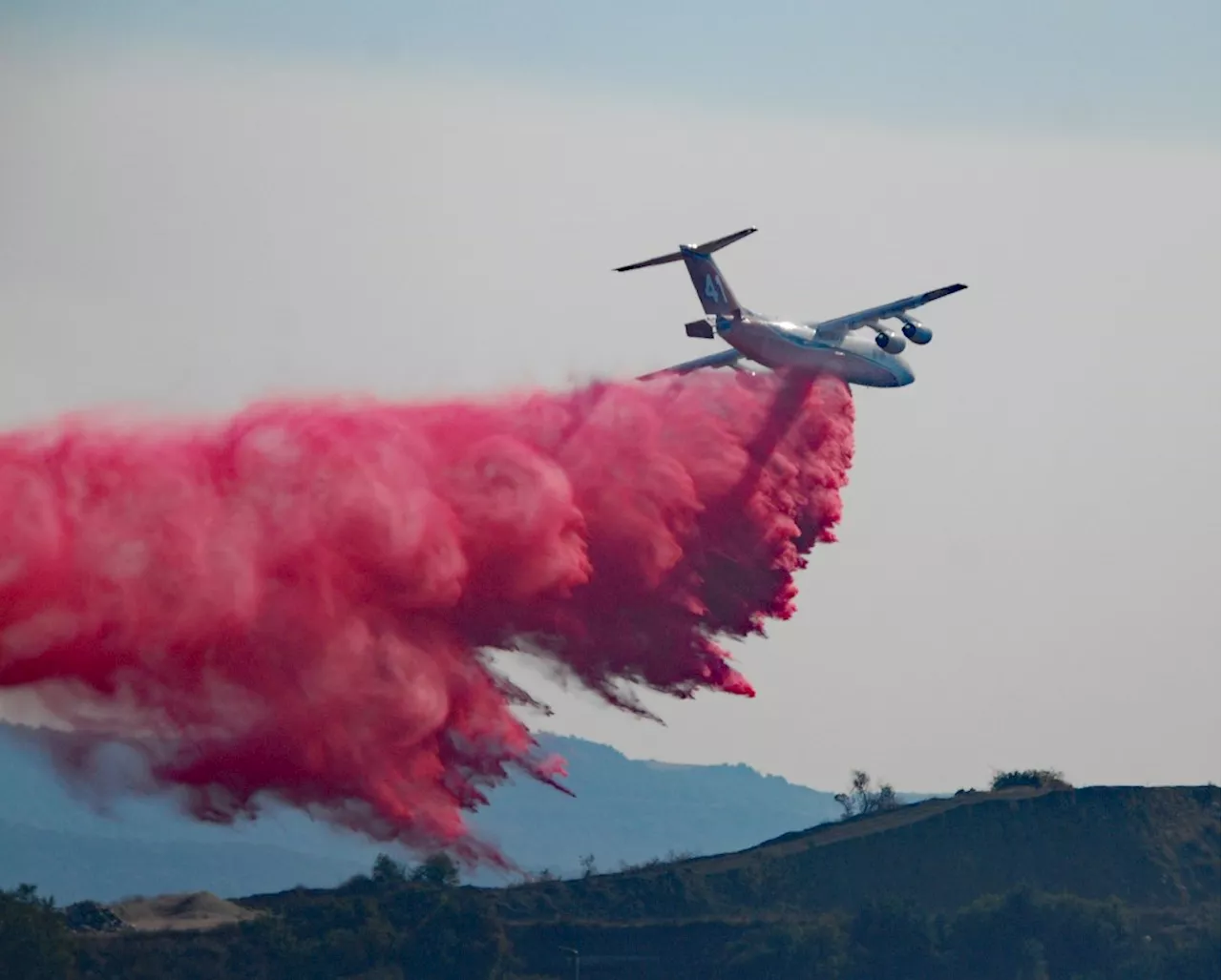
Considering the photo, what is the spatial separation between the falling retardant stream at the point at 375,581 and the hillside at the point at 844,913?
55.1 feet

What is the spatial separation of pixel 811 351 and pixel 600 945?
23648mm

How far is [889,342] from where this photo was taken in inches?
2432

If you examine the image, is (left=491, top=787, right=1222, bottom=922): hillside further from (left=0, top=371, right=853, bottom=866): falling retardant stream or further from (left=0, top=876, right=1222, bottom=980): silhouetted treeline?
(left=0, top=371, right=853, bottom=866): falling retardant stream

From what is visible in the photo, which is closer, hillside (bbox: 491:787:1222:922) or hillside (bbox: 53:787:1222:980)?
hillside (bbox: 53:787:1222:980)

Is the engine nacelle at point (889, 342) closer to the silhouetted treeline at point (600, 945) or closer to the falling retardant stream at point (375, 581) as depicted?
the falling retardant stream at point (375, 581)

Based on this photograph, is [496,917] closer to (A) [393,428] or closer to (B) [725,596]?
(B) [725,596]

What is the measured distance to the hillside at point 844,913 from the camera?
2707 inches

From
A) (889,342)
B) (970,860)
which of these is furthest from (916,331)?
(970,860)

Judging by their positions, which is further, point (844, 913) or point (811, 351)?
point (844, 913)

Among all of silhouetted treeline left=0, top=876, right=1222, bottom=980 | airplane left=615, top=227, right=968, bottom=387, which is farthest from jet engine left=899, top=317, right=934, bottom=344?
silhouetted treeline left=0, top=876, right=1222, bottom=980

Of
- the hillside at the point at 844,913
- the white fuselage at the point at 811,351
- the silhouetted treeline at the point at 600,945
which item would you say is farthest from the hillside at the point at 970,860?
the white fuselage at the point at 811,351

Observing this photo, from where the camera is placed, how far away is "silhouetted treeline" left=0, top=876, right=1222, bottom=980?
64.4 meters

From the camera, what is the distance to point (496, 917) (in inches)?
2840

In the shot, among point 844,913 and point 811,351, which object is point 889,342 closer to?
point 811,351
